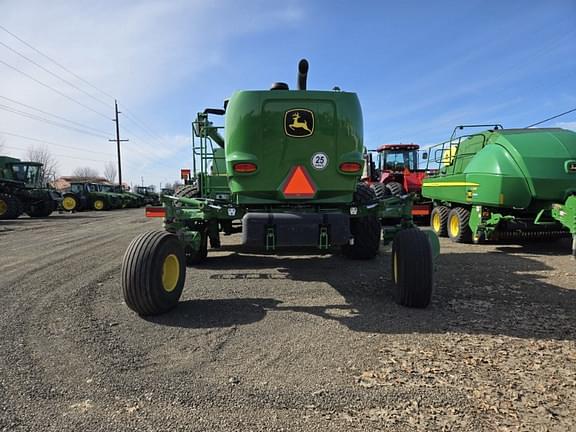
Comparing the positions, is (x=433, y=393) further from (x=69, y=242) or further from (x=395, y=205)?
(x=69, y=242)

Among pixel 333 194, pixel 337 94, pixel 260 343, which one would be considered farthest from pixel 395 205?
pixel 260 343

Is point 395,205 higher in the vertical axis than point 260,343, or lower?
higher

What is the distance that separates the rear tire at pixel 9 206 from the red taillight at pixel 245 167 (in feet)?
59.2

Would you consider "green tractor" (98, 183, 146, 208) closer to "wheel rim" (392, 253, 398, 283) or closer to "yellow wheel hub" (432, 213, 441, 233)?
"yellow wheel hub" (432, 213, 441, 233)

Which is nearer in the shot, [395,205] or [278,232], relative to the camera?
[278,232]

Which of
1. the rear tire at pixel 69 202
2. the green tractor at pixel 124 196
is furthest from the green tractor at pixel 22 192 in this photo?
the green tractor at pixel 124 196

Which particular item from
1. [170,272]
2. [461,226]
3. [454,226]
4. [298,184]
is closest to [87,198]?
[454,226]

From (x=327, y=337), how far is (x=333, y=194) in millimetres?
1686

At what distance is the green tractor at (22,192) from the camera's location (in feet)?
58.6

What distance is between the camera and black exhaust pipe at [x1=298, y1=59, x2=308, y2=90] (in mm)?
4270

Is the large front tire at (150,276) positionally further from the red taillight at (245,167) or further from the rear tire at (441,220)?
the rear tire at (441,220)

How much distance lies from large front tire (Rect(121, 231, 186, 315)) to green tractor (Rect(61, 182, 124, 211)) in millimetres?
24685

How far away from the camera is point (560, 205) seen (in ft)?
22.4

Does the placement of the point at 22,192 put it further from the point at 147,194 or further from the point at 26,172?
the point at 147,194
